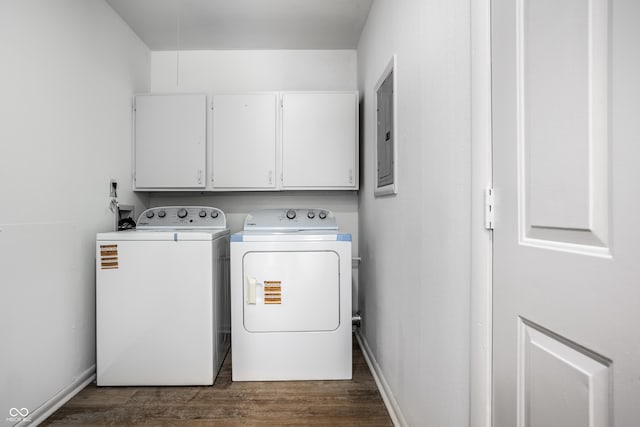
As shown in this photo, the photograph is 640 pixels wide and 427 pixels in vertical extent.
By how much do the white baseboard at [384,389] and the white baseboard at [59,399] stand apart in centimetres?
176

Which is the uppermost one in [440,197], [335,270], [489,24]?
[489,24]

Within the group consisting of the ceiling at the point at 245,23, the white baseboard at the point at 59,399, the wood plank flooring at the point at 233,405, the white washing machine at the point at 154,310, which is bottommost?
the wood plank flooring at the point at 233,405

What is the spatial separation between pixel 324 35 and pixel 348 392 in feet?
8.48

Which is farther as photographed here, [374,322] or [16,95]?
[374,322]

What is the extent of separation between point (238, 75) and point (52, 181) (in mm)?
1711

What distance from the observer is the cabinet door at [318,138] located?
8.64ft

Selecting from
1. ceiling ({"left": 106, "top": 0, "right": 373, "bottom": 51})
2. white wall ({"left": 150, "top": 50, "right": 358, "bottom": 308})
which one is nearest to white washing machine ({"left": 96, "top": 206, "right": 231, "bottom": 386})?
white wall ({"left": 150, "top": 50, "right": 358, "bottom": 308})

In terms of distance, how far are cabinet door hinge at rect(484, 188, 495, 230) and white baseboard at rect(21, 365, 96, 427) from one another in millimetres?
2171

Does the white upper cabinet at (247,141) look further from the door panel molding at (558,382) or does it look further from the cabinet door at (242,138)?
the door panel molding at (558,382)

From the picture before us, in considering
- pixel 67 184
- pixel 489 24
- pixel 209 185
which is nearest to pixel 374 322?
pixel 209 185

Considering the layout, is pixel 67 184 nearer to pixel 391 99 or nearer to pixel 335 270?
pixel 335 270

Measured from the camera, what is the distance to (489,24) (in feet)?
3.00

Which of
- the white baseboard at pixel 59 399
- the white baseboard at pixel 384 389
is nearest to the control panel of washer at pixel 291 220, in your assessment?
the white baseboard at pixel 384 389
